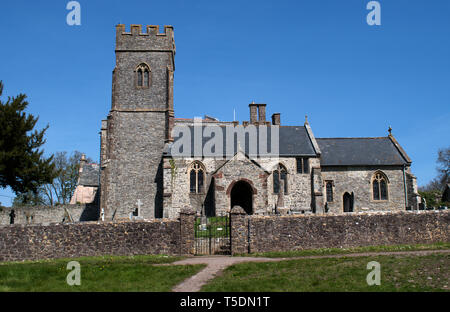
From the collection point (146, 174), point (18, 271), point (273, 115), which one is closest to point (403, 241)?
point (18, 271)

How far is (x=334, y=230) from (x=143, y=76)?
80.5 feet

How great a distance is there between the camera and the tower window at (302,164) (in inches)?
1468

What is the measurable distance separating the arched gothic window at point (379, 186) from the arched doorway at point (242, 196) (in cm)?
1168

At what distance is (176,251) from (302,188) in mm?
20218

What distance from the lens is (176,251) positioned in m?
18.8

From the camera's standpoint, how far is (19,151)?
26469mm

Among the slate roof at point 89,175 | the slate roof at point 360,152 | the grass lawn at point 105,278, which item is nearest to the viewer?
the grass lawn at point 105,278

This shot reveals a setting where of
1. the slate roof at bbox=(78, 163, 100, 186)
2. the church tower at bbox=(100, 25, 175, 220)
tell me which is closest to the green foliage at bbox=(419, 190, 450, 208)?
the church tower at bbox=(100, 25, 175, 220)

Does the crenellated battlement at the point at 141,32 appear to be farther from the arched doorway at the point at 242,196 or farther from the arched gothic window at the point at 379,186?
the arched gothic window at the point at 379,186

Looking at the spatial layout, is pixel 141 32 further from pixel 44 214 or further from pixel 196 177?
pixel 44 214

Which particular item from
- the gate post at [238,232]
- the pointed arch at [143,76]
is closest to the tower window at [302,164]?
the pointed arch at [143,76]

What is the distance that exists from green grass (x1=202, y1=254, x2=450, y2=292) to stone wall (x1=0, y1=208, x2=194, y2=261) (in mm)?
5211

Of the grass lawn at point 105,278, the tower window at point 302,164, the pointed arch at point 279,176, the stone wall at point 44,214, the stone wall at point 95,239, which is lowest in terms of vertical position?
the grass lawn at point 105,278
